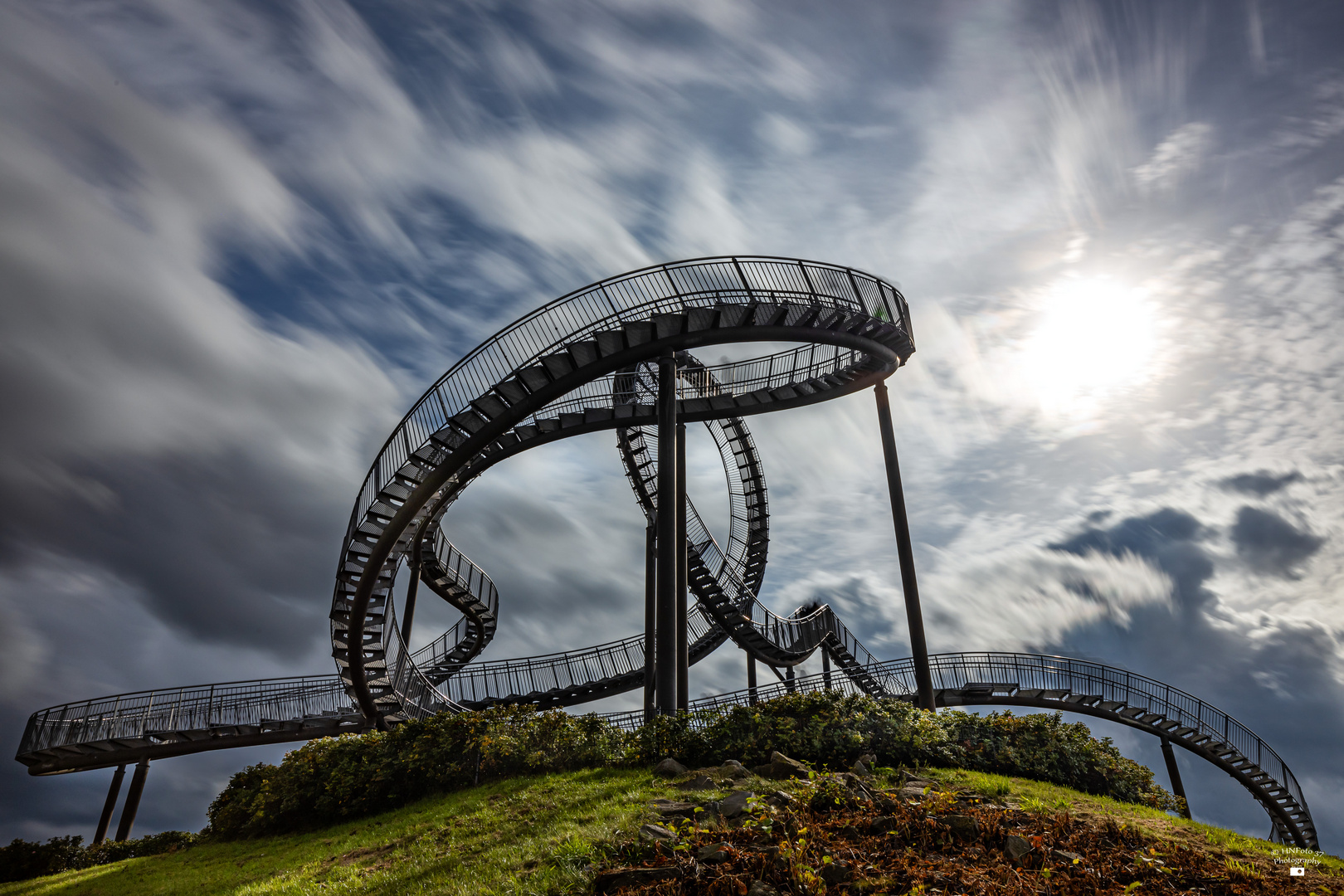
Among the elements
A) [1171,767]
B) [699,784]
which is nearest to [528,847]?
[699,784]

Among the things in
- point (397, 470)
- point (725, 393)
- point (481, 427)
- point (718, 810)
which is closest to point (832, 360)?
point (725, 393)

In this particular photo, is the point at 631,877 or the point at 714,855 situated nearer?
the point at 631,877

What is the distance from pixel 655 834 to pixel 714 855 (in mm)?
877

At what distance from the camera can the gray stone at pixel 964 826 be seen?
698 centimetres

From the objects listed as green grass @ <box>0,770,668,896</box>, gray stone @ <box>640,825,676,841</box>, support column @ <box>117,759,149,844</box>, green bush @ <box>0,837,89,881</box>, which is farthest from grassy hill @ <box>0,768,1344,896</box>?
support column @ <box>117,759,149,844</box>

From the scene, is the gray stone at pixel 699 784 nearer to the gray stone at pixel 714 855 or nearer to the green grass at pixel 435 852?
the green grass at pixel 435 852

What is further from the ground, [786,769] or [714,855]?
[786,769]

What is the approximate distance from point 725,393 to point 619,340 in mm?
5323

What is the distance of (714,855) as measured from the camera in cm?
647

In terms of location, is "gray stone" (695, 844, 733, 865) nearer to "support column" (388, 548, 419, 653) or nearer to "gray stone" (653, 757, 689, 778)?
"gray stone" (653, 757, 689, 778)

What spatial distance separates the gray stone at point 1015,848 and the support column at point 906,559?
9.53 meters

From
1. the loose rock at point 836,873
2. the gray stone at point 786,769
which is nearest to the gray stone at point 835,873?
the loose rock at point 836,873

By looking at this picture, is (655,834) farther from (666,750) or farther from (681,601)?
(681,601)

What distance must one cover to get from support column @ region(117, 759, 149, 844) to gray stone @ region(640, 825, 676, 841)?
67.2 feet
